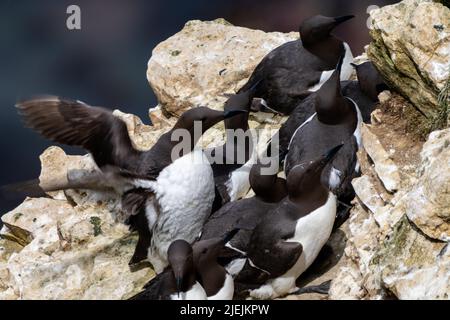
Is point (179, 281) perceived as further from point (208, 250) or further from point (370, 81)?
point (370, 81)

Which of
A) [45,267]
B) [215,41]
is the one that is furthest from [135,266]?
[215,41]

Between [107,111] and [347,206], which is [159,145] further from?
[347,206]

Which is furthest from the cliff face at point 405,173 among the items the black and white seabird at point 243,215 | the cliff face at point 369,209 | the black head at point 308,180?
the black and white seabird at point 243,215

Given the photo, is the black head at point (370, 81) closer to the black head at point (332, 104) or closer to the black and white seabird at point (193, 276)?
the black head at point (332, 104)

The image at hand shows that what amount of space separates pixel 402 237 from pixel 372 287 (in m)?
0.37

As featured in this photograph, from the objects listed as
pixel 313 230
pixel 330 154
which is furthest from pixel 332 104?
pixel 313 230

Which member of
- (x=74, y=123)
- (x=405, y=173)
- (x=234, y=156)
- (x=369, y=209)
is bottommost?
(x=234, y=156)

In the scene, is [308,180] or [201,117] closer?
[308,180]

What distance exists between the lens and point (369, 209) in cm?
697

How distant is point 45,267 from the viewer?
7.88 m

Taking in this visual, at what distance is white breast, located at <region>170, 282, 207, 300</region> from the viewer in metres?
6.52

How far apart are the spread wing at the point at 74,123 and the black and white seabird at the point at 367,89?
2.16 meters

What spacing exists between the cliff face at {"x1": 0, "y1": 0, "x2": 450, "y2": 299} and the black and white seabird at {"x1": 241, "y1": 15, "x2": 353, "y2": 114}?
272 millimetres

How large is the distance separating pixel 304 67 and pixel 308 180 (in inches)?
95.2
